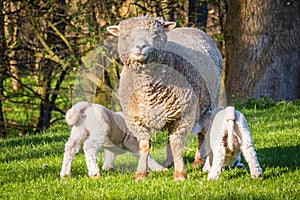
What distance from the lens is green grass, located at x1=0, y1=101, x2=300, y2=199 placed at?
5246 mm

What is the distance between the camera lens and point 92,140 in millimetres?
6207

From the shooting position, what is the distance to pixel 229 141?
5.79 meters

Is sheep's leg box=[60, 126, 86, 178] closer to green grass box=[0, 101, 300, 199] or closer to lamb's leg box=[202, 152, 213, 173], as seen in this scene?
green grass box=[0, 101, 300, 199]

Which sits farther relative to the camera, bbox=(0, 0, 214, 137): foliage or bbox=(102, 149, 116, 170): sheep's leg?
bbox=(0, 0, 214, 137): foliage

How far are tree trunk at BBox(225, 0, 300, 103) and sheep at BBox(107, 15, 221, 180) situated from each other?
239 inches

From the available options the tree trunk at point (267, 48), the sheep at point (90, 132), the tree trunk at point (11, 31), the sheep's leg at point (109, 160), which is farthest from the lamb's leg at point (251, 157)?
the tree trunk at point (11, 31)

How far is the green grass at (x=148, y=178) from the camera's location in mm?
5246

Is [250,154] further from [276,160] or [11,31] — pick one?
[11,31]

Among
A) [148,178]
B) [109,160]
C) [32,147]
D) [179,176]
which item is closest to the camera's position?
[179,176]

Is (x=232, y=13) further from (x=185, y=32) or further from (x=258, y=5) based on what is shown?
(x=185, y=32)

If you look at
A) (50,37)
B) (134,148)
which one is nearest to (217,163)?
(134,148)

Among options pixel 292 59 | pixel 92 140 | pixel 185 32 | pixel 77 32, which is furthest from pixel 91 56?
pixel 92 140

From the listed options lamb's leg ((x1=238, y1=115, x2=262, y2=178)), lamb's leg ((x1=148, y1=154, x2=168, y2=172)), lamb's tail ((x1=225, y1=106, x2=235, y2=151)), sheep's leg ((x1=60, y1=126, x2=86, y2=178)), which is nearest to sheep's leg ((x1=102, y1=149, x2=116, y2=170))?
lamb's leg ((x1=148, y1=154, x2=168, y2=172))

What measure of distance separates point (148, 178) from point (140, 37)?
1.28 m
